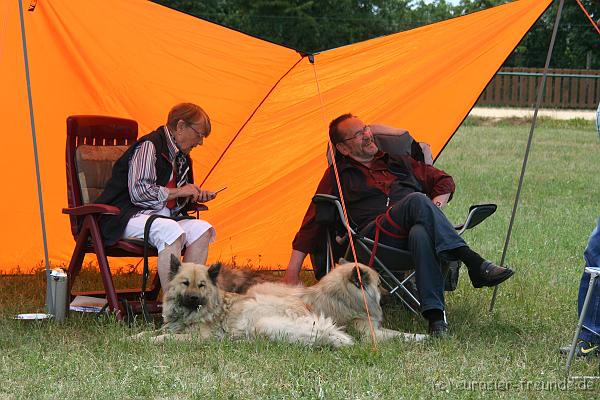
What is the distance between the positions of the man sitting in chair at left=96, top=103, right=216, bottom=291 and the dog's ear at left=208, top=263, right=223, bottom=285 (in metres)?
0.31

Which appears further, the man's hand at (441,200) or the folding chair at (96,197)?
the man's hand at (441,200)

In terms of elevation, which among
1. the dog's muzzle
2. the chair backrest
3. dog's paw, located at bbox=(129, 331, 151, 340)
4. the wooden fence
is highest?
the chair backrest

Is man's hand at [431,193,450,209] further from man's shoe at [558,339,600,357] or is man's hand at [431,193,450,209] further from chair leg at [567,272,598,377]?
chair leg at [567,272,598,377]

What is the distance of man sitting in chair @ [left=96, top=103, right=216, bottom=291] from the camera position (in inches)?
186

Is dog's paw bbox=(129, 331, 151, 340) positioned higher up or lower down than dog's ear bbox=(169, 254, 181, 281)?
lower down

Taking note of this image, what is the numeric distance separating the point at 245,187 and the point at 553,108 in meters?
17.8

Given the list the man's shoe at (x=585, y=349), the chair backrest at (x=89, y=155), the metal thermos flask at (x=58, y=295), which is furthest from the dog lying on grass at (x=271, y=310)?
the chair backrest at (x=89, y=155)

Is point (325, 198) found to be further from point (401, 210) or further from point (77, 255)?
point (77, 255)

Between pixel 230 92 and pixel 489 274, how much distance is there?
2176mm

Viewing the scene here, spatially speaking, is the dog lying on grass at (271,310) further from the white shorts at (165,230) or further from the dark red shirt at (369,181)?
the dark red shirt at (369,181)

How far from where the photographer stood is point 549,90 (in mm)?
23281

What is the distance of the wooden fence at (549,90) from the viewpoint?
22.4m

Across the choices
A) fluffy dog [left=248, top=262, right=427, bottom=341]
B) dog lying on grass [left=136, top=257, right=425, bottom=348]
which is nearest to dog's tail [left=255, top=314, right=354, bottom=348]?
dog lying on grass [left=136, top=257, right=425, bottom=348]

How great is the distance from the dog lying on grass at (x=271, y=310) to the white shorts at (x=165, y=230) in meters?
0.29
